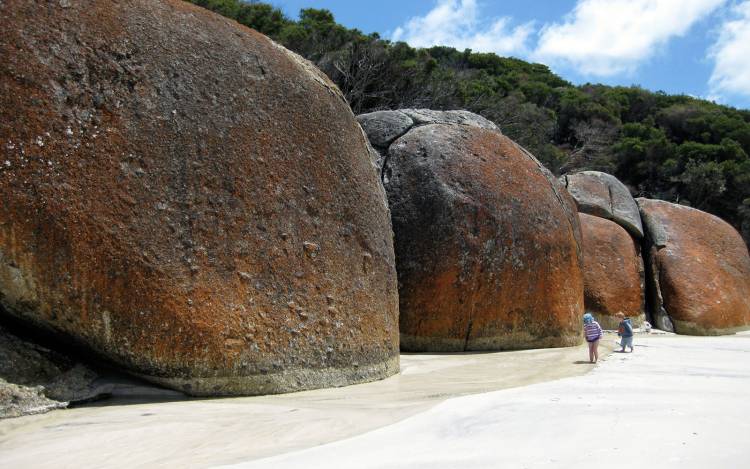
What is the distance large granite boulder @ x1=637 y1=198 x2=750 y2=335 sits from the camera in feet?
35.8

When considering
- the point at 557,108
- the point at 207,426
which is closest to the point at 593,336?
the point at 207,426

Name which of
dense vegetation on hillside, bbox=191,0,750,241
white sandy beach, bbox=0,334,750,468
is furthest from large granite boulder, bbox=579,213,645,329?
dense vegetation on hillside, bbox=191,0,750,241

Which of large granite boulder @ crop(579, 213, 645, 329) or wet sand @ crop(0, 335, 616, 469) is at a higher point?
large granite boulder @ crop(579, 213, 645, 329)

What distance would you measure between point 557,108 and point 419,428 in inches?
1192

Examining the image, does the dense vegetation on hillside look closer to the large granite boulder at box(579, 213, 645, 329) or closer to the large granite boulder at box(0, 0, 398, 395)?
the large granite boulder at box(579, 213, 645, 329)

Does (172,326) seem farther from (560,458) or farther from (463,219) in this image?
(463,219)

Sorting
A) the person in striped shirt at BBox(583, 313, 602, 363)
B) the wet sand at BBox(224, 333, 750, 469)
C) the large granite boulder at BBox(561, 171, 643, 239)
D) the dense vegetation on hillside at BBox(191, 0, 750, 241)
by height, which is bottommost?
the wet sand at BBox(224, 333, 750, 469)

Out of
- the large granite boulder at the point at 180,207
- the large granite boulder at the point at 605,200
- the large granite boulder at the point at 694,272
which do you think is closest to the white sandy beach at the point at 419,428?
the large granite boulder at the point at 180,207

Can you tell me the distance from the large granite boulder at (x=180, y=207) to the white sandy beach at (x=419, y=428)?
41 centimetres

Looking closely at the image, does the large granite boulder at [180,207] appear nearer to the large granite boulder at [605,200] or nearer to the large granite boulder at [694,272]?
the large granite boulder at [694,272]

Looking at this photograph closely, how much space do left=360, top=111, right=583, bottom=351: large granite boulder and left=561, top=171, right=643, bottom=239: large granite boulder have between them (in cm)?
408

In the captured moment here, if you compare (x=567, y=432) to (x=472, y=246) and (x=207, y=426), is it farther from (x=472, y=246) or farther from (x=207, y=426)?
(x=472, y=246)

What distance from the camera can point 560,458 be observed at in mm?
2627

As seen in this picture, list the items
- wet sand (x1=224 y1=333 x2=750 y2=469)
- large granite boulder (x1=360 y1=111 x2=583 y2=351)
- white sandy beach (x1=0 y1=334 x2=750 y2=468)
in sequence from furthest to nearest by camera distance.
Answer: large granite boulder (x1=360 y1=111 x2=583 y2=351)
white sandy beach (x1=0 y1=334 x2=750 y2=468)
wet sand (x1=224 y1=333 x2=750 y2=469)
